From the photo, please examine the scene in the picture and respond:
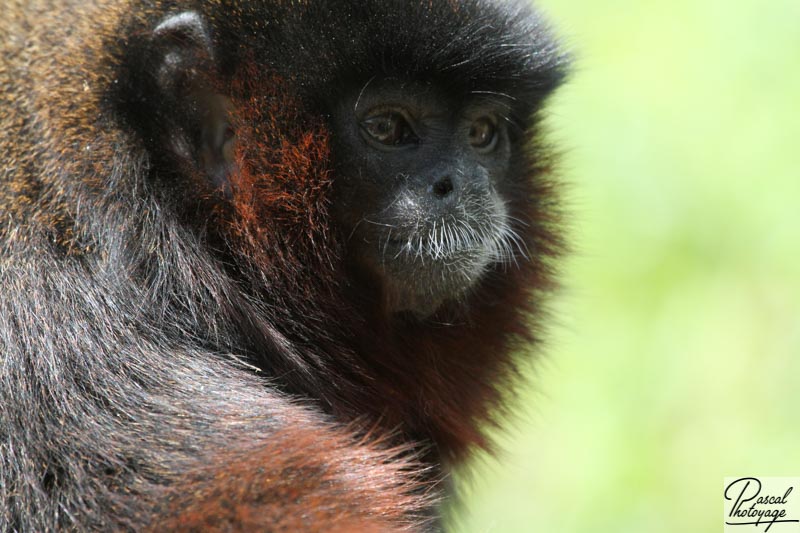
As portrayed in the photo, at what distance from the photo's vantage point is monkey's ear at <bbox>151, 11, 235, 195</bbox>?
117 inches

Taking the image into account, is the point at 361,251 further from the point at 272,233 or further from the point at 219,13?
the point at 219,13

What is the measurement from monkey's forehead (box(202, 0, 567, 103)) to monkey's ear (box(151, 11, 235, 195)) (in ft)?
0.20

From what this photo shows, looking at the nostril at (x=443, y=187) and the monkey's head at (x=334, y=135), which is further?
the nostril at (x=443, y=187)

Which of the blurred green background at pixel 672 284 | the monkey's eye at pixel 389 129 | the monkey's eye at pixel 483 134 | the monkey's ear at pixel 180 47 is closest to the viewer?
the monkey's ear at pixel 180 47

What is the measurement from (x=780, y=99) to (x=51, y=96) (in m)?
5.25

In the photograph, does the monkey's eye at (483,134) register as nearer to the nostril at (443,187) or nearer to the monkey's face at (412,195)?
the monkey's face at (412,195)

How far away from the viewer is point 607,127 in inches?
286

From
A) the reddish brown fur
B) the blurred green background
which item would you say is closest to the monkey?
the reddish brown fur

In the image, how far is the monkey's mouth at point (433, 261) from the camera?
3064 millimetres

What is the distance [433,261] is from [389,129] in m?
0.41

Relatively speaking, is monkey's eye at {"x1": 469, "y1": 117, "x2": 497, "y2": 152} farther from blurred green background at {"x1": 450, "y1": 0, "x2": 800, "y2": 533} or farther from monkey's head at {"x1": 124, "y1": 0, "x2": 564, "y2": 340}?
blurred green background at {"x1": 450, "y1": 0, "x2": 800, "y2": 533}

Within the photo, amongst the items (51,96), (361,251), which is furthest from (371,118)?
(51,96)

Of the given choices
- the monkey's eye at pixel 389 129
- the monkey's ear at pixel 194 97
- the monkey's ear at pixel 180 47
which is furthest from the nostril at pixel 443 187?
the monkey's ear at pixel 180 47

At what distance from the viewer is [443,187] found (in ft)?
10.2
